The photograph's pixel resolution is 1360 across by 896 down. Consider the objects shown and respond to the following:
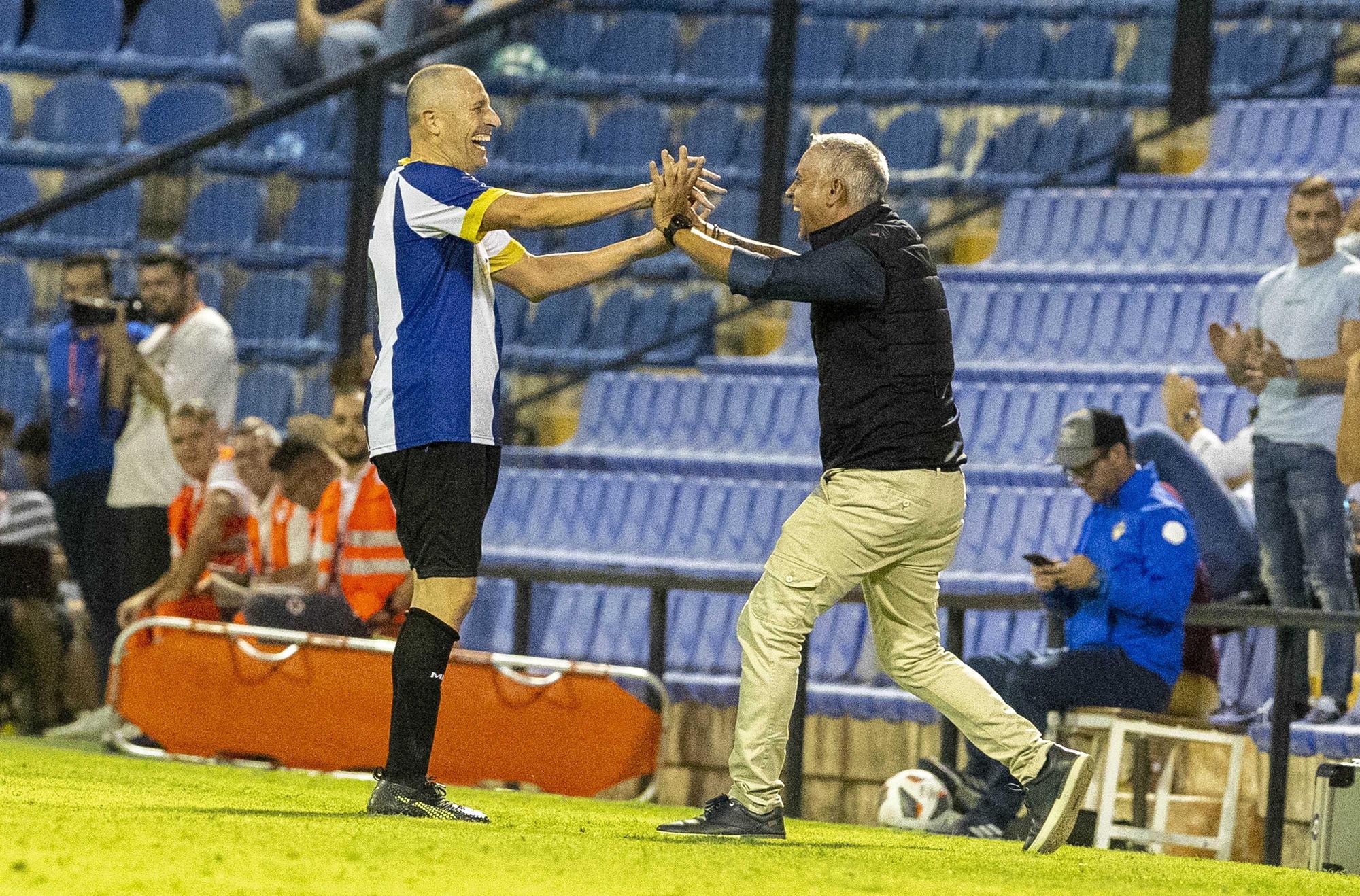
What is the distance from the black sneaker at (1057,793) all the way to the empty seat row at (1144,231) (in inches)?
195

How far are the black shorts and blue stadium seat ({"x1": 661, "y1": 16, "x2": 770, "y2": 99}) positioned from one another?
644 cm

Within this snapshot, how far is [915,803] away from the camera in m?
7.33

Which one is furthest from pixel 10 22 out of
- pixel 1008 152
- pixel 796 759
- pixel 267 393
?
pixel 796 759

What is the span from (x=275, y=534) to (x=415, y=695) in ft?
12.7

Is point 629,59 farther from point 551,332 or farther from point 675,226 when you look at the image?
point 675,226

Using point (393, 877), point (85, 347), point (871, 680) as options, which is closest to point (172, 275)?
point (85, 347)

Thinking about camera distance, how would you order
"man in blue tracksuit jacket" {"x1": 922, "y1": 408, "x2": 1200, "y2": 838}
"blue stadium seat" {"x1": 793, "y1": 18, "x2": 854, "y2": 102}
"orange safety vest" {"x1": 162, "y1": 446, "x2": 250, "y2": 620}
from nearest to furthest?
"man in blue tracksuit jacket" {"x1": 922, "y1": 408, "x2": 1200, "y2": 838}, "orange safety vest" {"x1": 162, "y1": 446, "x2": 250, "y2": 620}, "blue stadium seat" {"x1": 793, "y1": 18, "x2": 854, "y2": 102}

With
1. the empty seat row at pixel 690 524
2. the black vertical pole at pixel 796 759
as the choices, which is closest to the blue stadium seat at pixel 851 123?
the empty seat row at pixel 690 524

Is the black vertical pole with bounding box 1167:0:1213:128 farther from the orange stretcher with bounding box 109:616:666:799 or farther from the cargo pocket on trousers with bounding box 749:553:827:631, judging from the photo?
the cargo pocket on trousers with bounding box 749:553:827:631

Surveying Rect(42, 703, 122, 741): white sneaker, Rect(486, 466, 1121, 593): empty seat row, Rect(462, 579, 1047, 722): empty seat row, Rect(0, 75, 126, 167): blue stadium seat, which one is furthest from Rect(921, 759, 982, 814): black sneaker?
Rect(0, 75, 126, 167): blue stadium seat

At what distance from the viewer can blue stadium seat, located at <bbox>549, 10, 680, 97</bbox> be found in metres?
11.7

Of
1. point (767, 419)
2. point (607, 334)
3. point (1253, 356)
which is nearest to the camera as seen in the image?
point (1253, 356)

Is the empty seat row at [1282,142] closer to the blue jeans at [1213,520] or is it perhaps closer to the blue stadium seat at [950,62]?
the blue stadium seat at [950,62]

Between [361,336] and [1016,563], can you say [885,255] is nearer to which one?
[1016,563]
